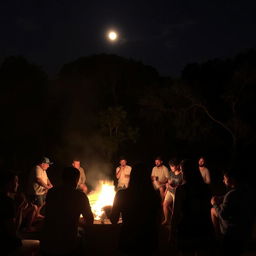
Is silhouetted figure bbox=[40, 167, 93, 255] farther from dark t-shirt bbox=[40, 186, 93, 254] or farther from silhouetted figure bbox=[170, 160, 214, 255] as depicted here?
silhouetted figure bbox=[170, 160, 214, 255]

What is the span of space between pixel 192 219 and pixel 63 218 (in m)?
1.41

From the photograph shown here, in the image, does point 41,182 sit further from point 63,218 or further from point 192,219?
point 192,219

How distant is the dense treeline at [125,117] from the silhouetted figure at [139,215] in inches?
514

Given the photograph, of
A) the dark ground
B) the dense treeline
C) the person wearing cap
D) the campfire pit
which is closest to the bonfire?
the campfire pit

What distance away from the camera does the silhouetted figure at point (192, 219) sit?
3.66m

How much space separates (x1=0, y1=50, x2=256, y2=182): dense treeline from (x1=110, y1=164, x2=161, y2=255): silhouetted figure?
1306 cm

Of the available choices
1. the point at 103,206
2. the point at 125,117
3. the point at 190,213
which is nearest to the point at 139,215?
the point at 190,213

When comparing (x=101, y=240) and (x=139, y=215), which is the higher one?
(x=139, y=215)

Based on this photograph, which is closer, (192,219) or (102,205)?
(192,219)

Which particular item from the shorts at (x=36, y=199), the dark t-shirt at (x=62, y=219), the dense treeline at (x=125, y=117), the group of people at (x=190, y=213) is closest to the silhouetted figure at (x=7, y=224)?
the dark t-shirt at (x=62, y=219)

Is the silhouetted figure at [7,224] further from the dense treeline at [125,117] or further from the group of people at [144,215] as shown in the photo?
the dense treeline at [125,117]

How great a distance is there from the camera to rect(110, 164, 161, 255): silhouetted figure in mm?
3434

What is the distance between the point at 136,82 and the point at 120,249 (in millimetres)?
22817

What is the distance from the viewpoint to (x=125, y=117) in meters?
19.6
